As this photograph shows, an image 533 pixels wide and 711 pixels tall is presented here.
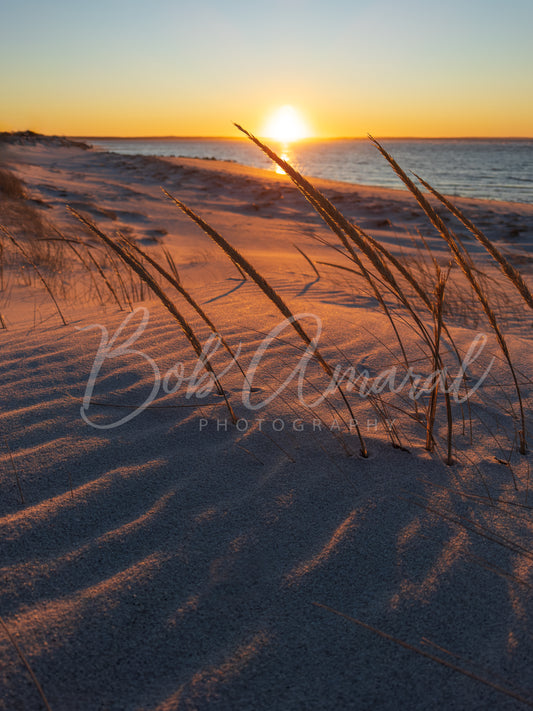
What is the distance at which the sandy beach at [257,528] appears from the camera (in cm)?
80

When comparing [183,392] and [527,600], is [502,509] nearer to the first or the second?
[527,600]

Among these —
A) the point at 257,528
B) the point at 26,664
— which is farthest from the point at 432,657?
the point at 26,664

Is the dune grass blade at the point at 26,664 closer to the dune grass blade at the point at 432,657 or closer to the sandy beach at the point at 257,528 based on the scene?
the sandy beach at the point at 257,528

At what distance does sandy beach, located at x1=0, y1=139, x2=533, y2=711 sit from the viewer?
0.80 m

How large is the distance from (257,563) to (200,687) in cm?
29

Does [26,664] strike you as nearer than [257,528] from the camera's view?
Yes

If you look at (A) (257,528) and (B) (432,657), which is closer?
(B) (432,657)

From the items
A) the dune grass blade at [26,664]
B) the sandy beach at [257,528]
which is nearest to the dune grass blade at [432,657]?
the sandy beach at [257,528]

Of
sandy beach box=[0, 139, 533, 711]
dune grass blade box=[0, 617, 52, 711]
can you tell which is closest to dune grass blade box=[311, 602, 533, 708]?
sandy beach box=[0, 139, 533, 711]

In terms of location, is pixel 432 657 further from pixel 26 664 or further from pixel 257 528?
pixel 26 664

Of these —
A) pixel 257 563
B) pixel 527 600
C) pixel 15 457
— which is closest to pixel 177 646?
pixel 257 563

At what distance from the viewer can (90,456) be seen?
1.42 m

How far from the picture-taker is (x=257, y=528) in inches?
44.6

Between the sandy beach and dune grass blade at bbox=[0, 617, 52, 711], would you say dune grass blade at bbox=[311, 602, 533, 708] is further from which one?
dune grass blade at bbox=[0, 617, 52, 711]
